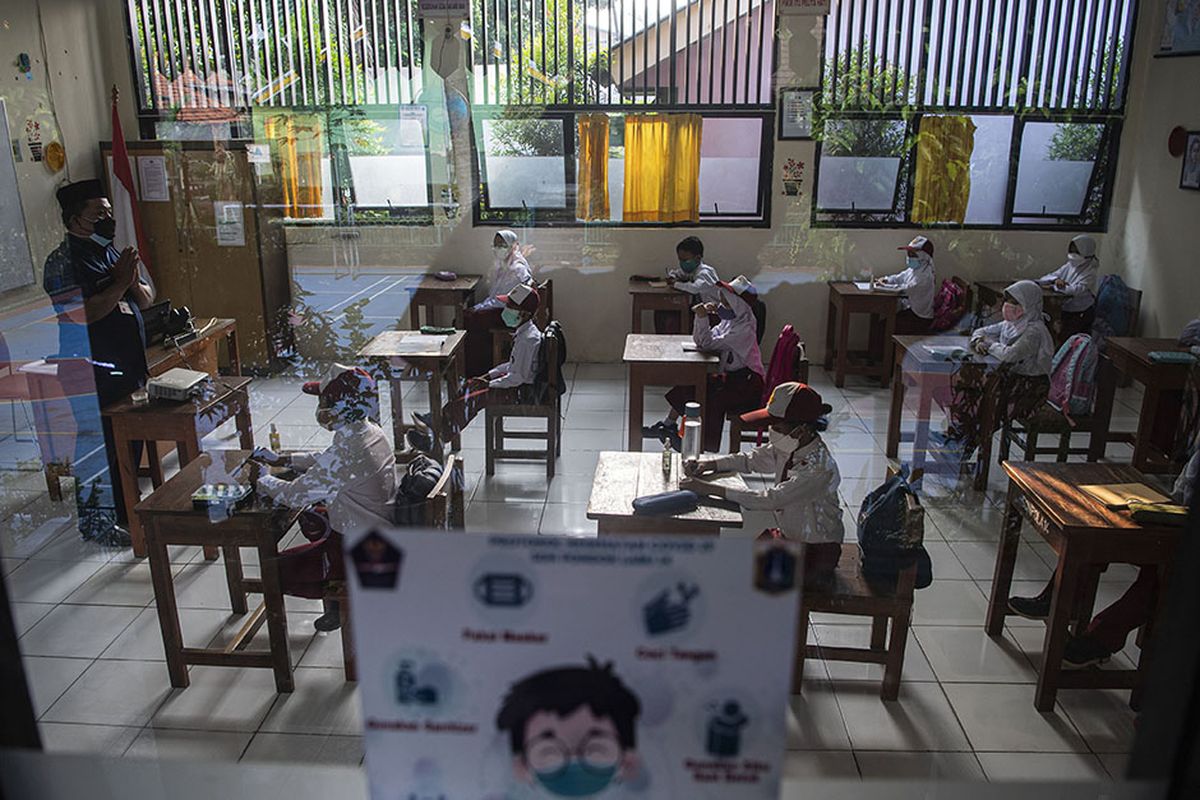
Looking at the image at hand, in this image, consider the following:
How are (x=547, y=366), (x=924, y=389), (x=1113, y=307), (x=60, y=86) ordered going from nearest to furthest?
(x=60, y=86) → (x=1113, y=307) → (x=547, y=366) → (x=924, y=389)

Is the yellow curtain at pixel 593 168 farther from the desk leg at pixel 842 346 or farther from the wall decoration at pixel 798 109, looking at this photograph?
the desk leg at pixel 842 346

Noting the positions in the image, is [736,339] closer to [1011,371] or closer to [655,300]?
[655,300]

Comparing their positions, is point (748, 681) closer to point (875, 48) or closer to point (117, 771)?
point (117, 771)

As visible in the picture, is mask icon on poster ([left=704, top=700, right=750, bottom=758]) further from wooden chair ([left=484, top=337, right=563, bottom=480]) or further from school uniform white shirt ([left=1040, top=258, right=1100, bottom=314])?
school uniform white shirt ([left=1040, top=258, right=1100, bottom=314])

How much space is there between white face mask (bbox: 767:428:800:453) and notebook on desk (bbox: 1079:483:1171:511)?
802 mm

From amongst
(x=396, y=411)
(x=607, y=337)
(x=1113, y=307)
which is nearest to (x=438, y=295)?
(x=396, y=411)

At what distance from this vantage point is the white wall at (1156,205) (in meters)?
2.22

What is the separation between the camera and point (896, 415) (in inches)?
126

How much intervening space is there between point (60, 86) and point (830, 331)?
2.47m

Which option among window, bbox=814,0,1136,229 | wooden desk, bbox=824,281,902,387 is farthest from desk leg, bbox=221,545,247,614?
window, bbox=814,0,1136,229

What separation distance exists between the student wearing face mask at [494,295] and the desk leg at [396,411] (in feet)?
0.72

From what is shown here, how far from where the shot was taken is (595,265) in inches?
119

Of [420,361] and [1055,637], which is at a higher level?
[420,361]

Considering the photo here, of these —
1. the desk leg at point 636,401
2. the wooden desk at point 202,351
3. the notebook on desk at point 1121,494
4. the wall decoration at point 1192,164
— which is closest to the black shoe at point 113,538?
the wooden desk at point 202,351
